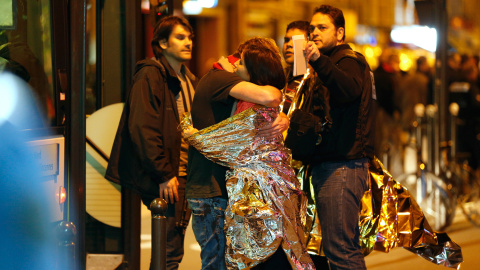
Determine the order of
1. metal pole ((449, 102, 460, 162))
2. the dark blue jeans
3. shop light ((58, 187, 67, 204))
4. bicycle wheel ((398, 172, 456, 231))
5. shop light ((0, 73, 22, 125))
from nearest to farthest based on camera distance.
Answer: shop light ((0, 73, 22, 125)) < shop light ((58, 187, 67, 204)) < the dark blue jeans < bicycle wheel ((398, 172, 456, 231)) < metal pole ((449, 102, 460, 162))

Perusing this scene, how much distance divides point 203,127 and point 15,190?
1.12 m

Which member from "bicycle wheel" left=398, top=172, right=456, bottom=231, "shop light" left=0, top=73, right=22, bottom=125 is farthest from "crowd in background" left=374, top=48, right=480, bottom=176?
"shop light" left=0, top=73, right=22, bottom=125

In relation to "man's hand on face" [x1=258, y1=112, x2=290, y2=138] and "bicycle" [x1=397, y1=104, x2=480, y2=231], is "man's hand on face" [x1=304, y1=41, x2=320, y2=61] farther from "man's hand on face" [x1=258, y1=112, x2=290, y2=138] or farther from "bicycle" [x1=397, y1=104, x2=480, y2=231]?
"bicycle" [x1=397, y1=104, x2=480, y2=231]

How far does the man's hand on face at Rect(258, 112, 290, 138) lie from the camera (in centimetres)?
417

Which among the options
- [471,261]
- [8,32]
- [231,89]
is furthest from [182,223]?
[471,261]

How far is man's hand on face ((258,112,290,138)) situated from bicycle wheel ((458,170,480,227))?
4921mm

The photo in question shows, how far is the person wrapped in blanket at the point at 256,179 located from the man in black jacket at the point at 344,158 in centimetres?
41

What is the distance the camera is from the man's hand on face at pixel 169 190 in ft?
15.5

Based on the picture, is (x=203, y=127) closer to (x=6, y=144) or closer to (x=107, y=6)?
(x=6, y=144)

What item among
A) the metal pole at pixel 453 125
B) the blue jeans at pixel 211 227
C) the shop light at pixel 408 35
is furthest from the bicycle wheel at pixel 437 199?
the shop light at pixel 408 35

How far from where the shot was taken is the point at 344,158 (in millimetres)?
4539

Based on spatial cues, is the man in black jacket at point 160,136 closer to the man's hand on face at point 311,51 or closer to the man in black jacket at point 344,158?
the man in black jacket at point 344,158

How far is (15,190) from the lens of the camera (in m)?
4.06

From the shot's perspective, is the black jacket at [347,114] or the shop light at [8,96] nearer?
the shop light at [8,96]
